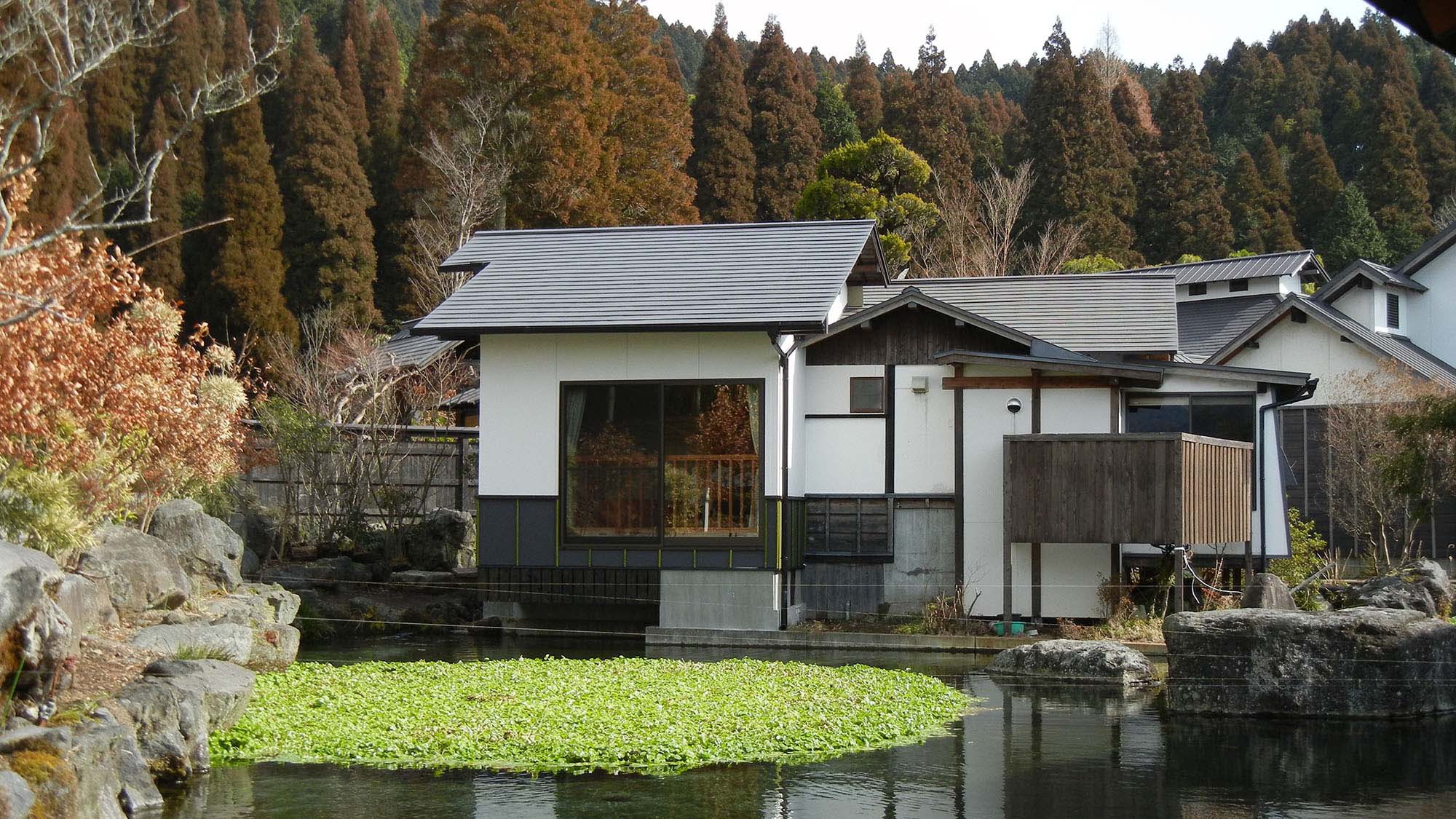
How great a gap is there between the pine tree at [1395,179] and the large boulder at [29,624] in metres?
43.8

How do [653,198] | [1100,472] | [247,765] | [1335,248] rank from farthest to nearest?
1. [1335,248]
2. [653,198]
3. [1100,472]
4. [247,765]

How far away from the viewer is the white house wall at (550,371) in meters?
16.9

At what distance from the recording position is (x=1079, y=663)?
13836 mm

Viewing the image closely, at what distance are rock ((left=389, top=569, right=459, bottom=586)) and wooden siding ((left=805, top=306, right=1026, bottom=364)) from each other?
624cm

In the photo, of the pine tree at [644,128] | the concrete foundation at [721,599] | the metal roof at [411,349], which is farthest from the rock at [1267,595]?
the pine tree at [644,128]

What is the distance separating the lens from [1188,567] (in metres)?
16.0

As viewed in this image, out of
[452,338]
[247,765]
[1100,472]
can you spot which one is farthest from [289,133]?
[247,765]

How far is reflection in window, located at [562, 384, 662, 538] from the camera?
55.5 ft

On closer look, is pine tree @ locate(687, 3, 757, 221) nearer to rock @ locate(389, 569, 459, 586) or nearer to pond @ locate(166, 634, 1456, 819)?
rock @ locate(389, 569, 459, 586)

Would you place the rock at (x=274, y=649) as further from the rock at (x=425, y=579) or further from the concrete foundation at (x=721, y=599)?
the rock at (x=425, y=579)

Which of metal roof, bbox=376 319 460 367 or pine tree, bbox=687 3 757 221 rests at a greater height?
pine tree, bbox=687 3 757 221

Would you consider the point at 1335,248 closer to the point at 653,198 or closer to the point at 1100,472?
the point at 653,198

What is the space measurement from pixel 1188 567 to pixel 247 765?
10906 mm

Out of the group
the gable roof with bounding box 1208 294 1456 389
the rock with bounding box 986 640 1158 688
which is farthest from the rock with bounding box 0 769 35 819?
the gable roof with bounding box 1208 294 1456 389
